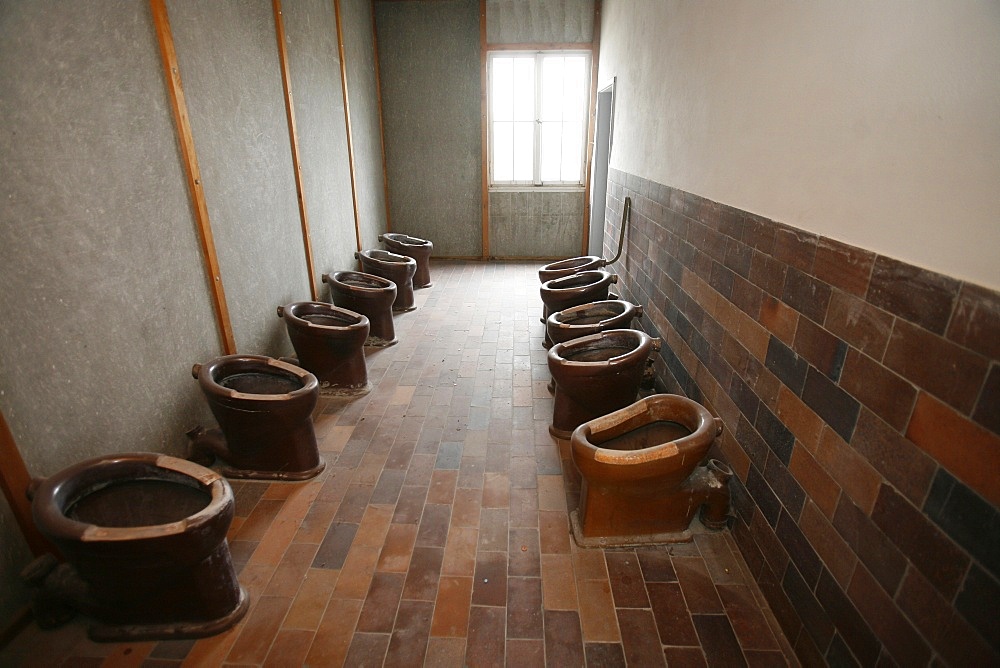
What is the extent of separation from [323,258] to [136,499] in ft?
10.8

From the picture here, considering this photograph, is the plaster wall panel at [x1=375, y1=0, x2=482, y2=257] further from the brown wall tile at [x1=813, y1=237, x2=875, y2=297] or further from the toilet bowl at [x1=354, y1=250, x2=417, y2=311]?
the brown wall tile at [x1=813, y1=237, x2=875, y2=297]

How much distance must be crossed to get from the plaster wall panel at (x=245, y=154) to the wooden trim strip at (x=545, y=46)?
155 inches

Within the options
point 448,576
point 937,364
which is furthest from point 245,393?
point 937,364

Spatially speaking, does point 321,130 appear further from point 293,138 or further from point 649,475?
point 649,475

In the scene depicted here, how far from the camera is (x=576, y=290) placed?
433 centimetres

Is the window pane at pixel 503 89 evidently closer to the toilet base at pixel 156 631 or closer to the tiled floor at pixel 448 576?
the tiled floor at pixel 448 576

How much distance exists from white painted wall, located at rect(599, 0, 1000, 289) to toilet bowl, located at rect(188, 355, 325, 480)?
2.56 m

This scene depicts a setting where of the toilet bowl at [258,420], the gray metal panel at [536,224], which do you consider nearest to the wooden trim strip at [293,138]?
the toilet bowl at [258,420]

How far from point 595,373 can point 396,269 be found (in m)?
3.21

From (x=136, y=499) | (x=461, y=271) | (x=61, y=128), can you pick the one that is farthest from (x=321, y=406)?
(x=461, y=271)

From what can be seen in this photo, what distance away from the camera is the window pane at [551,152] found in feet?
24.9

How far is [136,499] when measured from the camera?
7.14 ft

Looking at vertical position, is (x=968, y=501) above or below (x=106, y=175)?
below

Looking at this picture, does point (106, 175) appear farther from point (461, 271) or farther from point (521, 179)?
point (521, 179)
